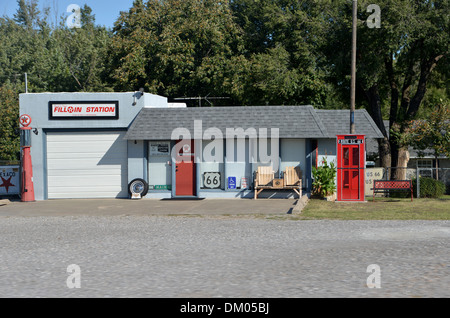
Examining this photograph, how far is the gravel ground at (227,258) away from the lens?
7633 mm

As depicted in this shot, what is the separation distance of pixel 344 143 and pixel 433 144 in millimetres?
9676

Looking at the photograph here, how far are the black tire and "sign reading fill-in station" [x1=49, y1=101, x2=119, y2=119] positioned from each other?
293cm

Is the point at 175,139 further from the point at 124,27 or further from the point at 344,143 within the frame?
the point at 124,27

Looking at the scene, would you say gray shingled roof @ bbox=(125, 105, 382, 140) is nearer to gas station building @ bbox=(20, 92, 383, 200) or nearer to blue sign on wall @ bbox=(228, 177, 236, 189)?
gas station building @ bbox=(20, 92, 383, 200)

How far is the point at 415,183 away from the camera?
25.3m

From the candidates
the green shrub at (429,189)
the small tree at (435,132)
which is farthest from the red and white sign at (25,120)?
the small tree at (435,132)

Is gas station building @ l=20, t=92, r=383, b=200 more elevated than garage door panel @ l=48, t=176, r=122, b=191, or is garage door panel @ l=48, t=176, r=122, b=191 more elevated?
gas station building @ l=20, t=92, r=383, b=200

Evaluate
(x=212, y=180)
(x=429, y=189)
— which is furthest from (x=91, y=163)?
(x=429, y=189)

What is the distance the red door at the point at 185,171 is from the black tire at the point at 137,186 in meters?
1.34

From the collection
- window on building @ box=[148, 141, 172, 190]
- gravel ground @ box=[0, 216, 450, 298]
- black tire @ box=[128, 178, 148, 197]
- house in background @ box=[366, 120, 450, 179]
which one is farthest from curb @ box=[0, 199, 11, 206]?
house in background @ box=[366, 120, 450, 179]

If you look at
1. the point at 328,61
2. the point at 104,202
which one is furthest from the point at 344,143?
the point at 328,61

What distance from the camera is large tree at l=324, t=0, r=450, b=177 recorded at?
28578 millimetres

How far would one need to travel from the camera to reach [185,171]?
2297 centimetres

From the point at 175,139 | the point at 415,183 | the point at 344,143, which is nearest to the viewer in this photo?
the point at 344,143
